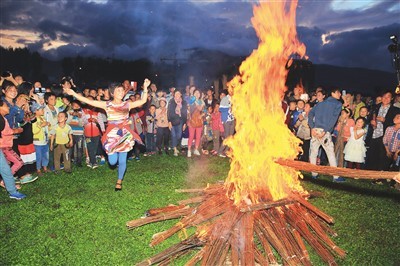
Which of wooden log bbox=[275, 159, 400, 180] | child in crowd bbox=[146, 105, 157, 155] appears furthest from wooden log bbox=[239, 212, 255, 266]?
child in crowd bbox=[146, 105, 157, 155]

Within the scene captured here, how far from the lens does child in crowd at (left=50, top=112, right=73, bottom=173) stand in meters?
9.27

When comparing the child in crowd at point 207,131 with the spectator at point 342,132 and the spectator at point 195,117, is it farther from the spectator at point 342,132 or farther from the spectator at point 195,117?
the spectator at point 342,132

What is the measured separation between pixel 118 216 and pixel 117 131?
2.20m

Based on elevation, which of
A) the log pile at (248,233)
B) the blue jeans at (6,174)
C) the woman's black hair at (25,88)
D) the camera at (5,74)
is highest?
the camera at (5,74)

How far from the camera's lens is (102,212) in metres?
6.43

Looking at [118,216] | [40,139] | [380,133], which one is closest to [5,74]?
[40,139]

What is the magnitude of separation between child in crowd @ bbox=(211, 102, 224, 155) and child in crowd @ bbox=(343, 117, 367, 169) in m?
5.02

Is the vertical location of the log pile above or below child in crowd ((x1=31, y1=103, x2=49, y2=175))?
below

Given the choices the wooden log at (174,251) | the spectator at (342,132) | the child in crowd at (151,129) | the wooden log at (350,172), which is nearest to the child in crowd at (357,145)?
the spectator at (342,132)

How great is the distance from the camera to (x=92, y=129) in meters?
10.2

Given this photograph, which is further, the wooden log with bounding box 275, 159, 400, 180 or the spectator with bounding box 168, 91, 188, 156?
the spectator with bounding box 168, 91, 188, 156

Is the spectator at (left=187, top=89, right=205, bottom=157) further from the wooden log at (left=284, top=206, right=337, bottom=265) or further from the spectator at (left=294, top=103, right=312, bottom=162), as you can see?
the wooden log at (left=284, top=206, right=337, bottom=265)

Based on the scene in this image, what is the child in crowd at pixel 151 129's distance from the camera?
40.1ft

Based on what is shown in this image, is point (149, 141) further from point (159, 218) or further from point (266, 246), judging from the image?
point (266, 246)
